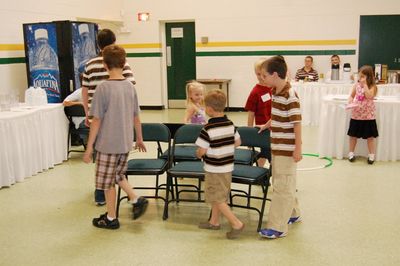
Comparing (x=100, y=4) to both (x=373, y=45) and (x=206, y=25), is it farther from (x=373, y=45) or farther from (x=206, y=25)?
(x=373, y=45)

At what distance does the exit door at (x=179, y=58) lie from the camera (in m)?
11.1

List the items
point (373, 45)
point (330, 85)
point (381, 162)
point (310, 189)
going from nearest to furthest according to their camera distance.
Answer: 1. point (310, 189)
2. point (381, 162)
3. point (330, 85)
4. point (373, 45)

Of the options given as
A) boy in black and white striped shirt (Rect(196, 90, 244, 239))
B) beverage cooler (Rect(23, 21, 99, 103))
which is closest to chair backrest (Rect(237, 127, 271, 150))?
boy in black and white striped shirt (Rect(196, 90, 244, 239))

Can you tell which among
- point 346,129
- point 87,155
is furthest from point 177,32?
point 87,155

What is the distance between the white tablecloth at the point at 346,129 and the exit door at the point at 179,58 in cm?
535

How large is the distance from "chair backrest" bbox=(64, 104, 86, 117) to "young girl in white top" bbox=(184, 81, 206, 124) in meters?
2.04

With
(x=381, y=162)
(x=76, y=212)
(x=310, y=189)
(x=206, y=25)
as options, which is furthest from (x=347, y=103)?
(x=206, y=25)

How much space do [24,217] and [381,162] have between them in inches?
177

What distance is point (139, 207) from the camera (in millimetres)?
4238

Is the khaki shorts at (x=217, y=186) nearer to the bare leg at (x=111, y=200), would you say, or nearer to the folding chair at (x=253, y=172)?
the folding chair at (x=253, y=172)

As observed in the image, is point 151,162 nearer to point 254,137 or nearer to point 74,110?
point 254,137

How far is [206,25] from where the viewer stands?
10742 mm

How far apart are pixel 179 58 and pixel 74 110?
5347mm

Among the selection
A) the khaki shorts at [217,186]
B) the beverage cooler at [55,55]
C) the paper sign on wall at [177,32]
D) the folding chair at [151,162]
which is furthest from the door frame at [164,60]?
the khaki shorts at [217,186]
